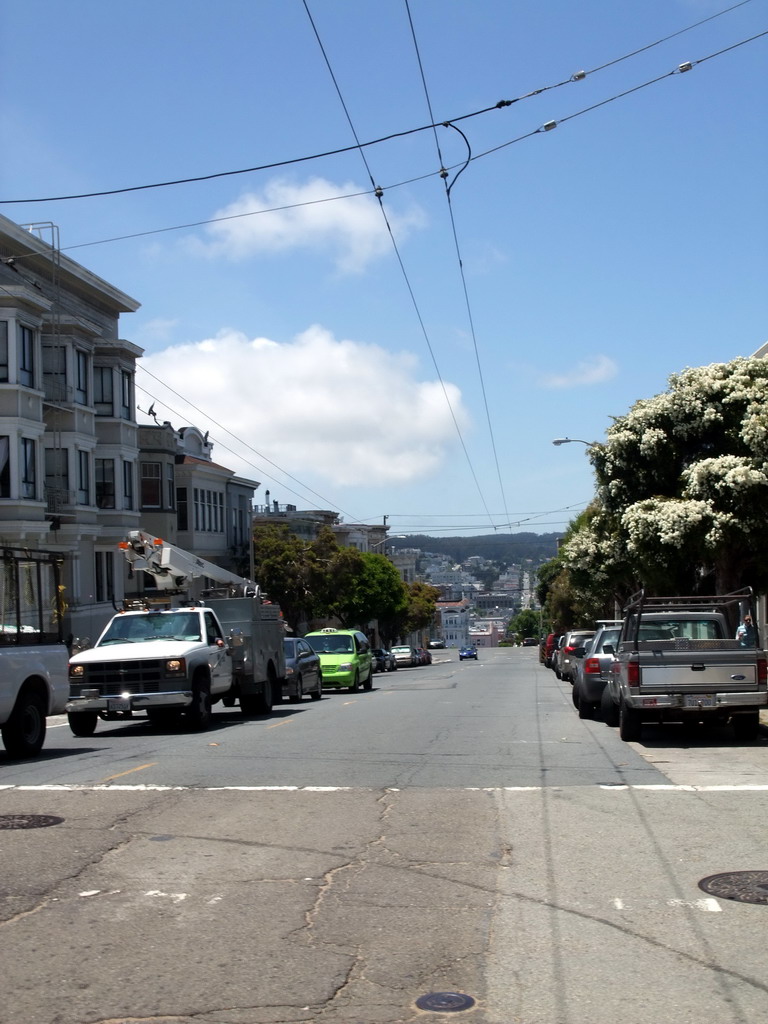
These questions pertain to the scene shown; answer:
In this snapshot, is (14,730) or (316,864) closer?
(316,864)

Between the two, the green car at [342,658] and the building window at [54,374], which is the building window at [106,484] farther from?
the green car at [342,658]

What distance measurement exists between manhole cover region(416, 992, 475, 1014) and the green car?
26.4 metres

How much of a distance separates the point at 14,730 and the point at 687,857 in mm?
8722

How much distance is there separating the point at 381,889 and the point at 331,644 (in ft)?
85.1

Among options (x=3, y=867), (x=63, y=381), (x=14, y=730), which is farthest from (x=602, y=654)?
(x=63, y=381)

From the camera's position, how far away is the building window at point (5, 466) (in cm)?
3369

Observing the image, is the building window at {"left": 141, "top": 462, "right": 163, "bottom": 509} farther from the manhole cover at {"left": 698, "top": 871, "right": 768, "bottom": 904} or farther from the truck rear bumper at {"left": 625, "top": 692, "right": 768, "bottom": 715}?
the manhole cover at {"left": 698, "top": 871, "right": 768, "bottom": 904}

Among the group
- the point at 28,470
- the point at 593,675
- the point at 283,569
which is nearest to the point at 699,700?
the point at 593,675

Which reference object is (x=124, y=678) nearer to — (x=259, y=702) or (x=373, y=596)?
(x=259, y=702)

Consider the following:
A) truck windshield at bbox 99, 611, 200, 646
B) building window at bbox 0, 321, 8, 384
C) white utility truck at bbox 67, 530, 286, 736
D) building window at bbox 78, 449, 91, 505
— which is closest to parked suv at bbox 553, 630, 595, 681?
white utility truck at bbox 67, 530, 286, 736

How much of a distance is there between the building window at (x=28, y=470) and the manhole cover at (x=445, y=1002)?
3088 cm

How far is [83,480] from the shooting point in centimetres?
3925

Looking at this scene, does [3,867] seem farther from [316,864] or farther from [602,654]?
[602,654]

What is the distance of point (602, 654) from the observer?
20219 mm
